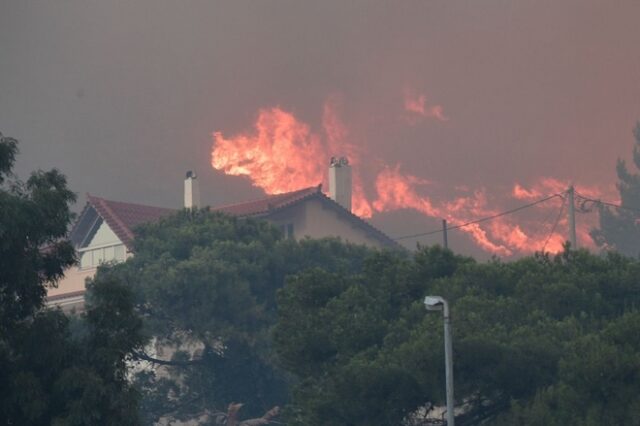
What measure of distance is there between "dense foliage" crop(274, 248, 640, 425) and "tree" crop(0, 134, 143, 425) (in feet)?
35.5

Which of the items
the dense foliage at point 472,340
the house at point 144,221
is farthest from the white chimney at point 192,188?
the dense foliage at point 472,340

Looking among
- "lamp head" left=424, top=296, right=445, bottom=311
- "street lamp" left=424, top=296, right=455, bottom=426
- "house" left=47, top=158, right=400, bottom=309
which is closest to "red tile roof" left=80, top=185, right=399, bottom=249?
"house" left=47, top=158, right=400, bottom=309

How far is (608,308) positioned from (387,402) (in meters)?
8.04

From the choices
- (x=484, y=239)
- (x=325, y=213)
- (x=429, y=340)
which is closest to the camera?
(x=429, y=340)

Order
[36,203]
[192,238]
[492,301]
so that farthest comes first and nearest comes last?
[192,238] < [492,301] < [36,203]

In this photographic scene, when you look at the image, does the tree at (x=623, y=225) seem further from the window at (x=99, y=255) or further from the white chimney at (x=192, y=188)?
the window at (x=99, y=255)

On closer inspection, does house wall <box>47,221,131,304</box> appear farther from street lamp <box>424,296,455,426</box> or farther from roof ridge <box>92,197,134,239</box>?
street lamp <box>424,296,455,426</box>

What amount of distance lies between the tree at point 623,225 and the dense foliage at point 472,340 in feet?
278

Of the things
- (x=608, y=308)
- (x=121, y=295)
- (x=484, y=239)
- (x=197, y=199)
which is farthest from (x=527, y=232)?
(x=121, y=295)

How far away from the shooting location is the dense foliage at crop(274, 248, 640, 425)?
3678 centimetres

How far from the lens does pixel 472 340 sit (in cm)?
3988

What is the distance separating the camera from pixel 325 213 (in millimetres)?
81625

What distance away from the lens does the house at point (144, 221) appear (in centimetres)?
7806

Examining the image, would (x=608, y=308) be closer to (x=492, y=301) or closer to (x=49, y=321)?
(x=492, y=301)
